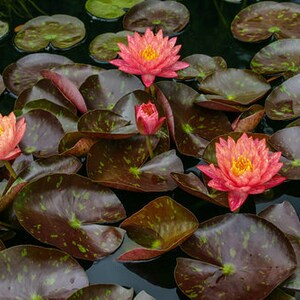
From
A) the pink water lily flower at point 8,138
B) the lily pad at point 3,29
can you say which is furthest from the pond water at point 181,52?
the pink water lily flower at point 8,138

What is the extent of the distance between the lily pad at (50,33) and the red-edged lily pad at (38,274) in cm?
123

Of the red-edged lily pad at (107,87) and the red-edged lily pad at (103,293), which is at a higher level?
the red-edged lily pad at (107,87)

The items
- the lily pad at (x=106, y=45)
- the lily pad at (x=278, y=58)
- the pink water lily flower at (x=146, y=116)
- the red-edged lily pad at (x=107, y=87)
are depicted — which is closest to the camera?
the pink water lily flower at (x=146, y=116)

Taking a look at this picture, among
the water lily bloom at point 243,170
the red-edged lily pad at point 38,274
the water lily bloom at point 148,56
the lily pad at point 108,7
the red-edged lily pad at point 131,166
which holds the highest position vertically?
the water lily bloom at point 148,56

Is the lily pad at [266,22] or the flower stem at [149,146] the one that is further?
the lily pad at [266,22]

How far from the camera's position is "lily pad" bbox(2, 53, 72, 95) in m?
2.28

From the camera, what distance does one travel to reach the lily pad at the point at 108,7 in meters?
2.69

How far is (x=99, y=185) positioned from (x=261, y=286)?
0.59 meters

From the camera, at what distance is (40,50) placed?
2.51 m

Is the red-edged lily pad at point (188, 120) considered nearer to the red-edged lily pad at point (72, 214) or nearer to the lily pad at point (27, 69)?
the red-edged lily pad at point (72, 214)

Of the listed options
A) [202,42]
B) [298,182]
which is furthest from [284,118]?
[202,42]

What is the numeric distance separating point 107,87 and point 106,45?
0.43 meters

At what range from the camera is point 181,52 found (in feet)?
8.12

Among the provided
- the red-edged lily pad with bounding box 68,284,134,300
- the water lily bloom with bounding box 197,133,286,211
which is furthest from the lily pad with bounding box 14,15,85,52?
the red-edged lily pad with bounding box 68,284,134,300
